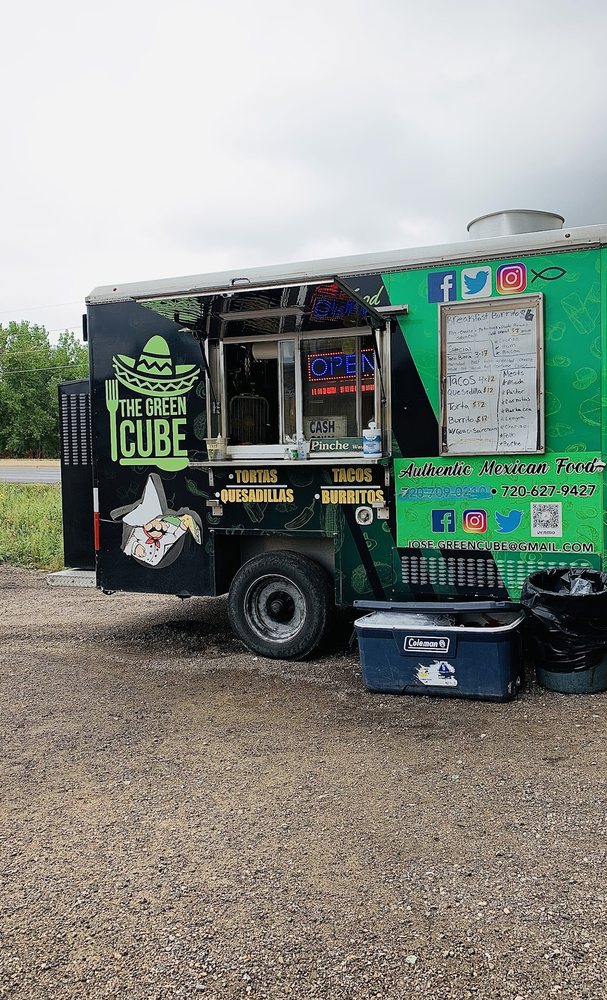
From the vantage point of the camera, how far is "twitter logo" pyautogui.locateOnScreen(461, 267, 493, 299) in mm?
5785

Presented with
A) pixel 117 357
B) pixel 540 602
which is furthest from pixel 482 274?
pixel 117 357

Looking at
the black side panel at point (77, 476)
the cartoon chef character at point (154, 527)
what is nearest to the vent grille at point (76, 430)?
the black side panel at point (77, 476)

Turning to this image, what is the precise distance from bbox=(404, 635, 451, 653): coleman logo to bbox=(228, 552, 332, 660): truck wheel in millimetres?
1096

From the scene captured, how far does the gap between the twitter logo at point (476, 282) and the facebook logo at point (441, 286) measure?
8 cm

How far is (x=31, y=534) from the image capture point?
13391mm

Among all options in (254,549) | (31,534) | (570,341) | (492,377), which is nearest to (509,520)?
(492,377)

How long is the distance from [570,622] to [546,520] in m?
0.78

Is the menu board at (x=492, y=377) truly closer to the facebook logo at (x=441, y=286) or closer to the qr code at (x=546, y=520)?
the facebook logo at (x=441, y=286)

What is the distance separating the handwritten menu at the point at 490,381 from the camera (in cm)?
568

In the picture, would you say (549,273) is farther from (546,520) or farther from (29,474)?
(29,474)

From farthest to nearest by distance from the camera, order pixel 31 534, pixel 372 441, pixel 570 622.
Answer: pixel 31 534, pixel 372 441, pixel 570 622

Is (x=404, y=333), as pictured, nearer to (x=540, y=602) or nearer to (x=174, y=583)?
(x=540, y=602)

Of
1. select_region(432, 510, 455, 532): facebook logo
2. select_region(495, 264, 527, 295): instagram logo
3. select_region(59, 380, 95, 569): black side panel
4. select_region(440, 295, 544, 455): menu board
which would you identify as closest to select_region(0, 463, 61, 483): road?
select_region(59, 380, 95, 569): black side panel

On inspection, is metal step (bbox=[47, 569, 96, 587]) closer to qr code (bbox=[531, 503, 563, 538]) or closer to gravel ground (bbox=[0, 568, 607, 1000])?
gravel ground (bbox=[0, 568, 607, 1000])
